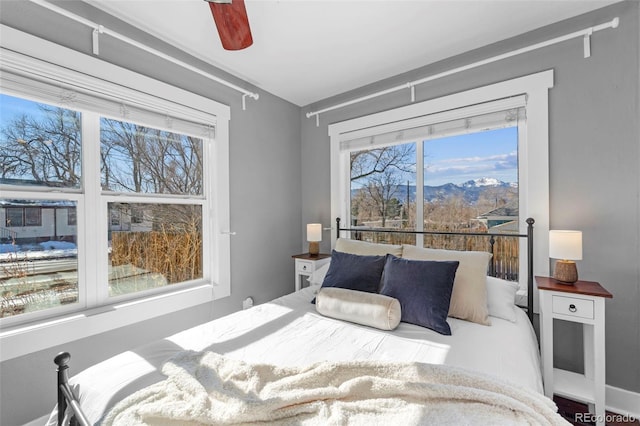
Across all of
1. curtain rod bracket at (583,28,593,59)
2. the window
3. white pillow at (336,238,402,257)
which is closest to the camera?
the window

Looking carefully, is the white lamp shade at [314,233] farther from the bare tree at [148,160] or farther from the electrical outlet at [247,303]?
the bare tree at [148,160]

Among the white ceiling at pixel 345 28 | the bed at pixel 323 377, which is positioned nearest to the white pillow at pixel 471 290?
the bed at pixel 323 377

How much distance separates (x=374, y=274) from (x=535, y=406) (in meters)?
1.14

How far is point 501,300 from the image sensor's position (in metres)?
1.86

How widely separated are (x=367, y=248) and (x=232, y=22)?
5.75 ft

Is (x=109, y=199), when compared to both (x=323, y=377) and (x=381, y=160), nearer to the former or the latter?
(x=323, y=377)

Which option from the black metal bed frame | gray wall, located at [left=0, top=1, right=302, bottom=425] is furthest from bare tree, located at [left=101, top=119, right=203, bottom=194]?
the black metal bed frame

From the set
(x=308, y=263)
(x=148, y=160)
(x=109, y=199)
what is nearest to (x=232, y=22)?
(x=148, y=160)

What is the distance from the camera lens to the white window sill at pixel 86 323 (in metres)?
1.59

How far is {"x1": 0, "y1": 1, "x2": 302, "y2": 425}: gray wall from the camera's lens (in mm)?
1626

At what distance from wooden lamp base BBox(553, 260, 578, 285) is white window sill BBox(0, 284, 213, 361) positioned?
104 inches

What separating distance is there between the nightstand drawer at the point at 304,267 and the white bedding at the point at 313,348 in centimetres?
103

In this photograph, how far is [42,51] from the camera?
5.36ft

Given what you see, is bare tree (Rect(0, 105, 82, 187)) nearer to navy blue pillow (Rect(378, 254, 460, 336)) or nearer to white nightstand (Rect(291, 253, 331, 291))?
white nightstand (Rect(291, 253, 331, 291))
